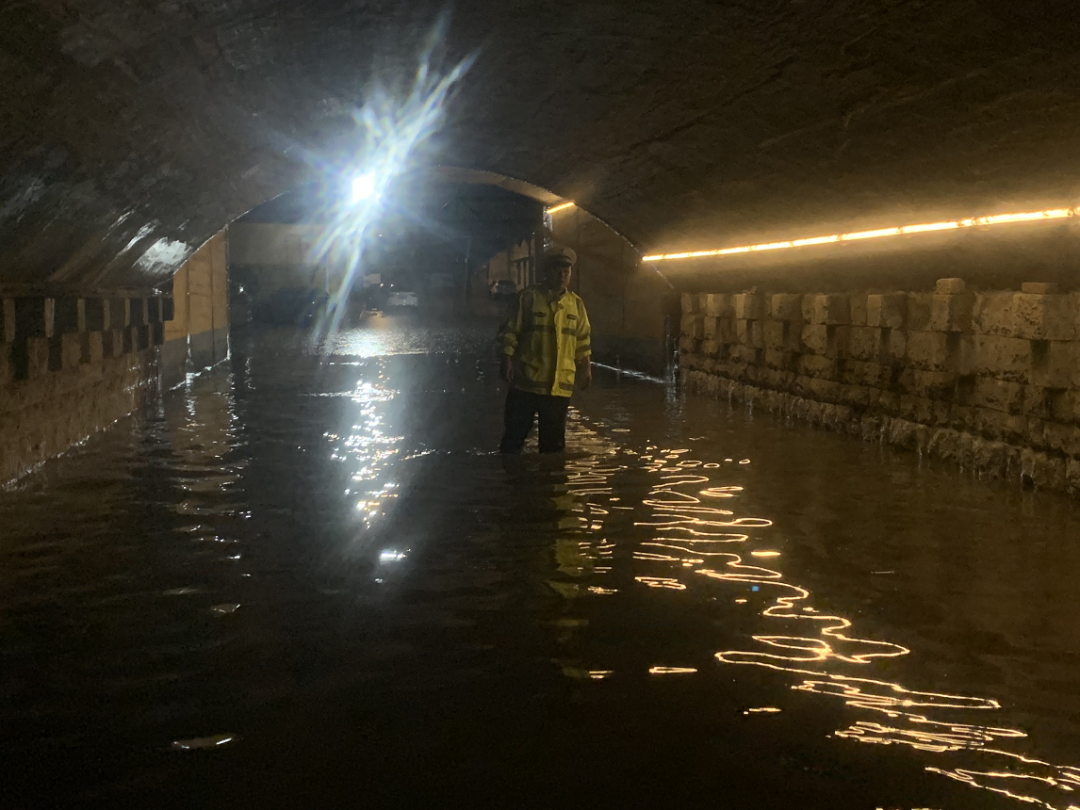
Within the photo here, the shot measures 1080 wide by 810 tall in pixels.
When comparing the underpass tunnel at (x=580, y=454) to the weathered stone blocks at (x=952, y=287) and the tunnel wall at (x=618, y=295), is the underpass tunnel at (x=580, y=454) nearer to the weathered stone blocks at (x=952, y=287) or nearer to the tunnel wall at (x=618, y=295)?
the weathered stone blocks at (x=952, y=287)

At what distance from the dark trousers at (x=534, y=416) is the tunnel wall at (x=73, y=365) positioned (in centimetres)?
383

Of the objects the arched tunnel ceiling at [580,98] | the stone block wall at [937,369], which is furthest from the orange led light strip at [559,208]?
the arched tunnel ceiling at [580,98]

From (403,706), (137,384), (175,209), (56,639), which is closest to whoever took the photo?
(403,706)

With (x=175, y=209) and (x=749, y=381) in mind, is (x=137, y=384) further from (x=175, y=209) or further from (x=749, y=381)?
(x=749, y=381)

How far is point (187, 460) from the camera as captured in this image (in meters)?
9.69

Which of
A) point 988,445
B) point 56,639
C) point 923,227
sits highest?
point 923,227

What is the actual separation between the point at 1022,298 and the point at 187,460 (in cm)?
698

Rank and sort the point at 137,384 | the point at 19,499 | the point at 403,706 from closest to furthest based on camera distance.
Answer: the point at 403,706 → the point at 19,499 → the point at 137,384

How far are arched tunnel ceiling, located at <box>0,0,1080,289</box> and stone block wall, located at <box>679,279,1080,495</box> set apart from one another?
0.86 metres

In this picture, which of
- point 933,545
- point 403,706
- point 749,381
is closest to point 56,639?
point 403,706

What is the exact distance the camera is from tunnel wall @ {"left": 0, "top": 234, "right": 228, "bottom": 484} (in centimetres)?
850

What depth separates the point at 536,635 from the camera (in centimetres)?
482

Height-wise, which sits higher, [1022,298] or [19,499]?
[1022,298]

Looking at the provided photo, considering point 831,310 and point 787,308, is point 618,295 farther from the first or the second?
point 831,310
